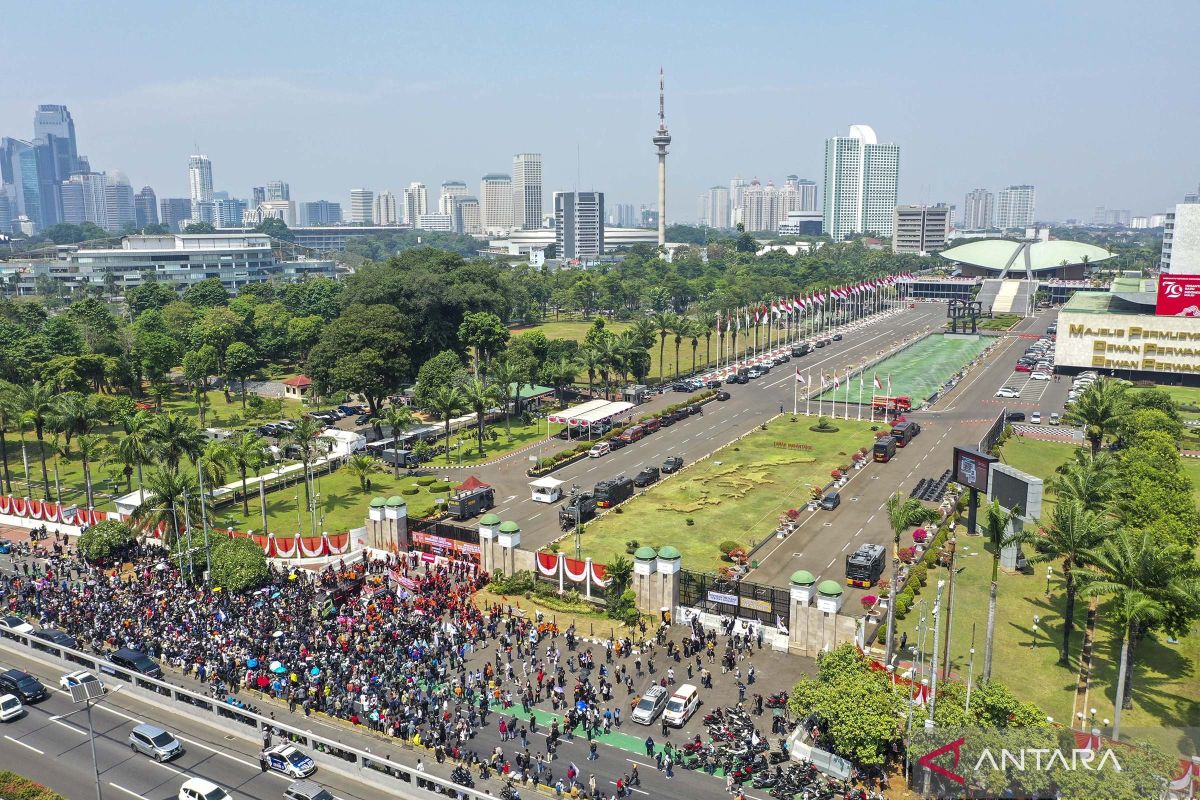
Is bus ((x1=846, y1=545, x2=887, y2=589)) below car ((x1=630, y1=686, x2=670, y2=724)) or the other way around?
the other way around

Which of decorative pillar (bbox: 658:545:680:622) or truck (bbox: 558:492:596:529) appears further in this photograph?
truck (bbox: 558:492:596:529)

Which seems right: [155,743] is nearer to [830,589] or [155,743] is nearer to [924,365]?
[830,589]

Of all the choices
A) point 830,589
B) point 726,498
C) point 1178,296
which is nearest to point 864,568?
point 830,589

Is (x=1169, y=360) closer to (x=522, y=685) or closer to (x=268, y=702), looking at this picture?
(x=522, y=685)

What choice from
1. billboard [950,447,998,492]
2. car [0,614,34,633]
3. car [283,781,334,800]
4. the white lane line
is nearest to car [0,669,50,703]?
the white lane line

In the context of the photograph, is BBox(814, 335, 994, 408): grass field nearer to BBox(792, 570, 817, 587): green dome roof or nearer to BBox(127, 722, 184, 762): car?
BBox(792, 570, 817, 587): green dome roof

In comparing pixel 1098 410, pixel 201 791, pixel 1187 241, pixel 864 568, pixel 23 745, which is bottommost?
pixel 23 745

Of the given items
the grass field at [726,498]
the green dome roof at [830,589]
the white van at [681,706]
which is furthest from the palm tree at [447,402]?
the white van at [681,706]
